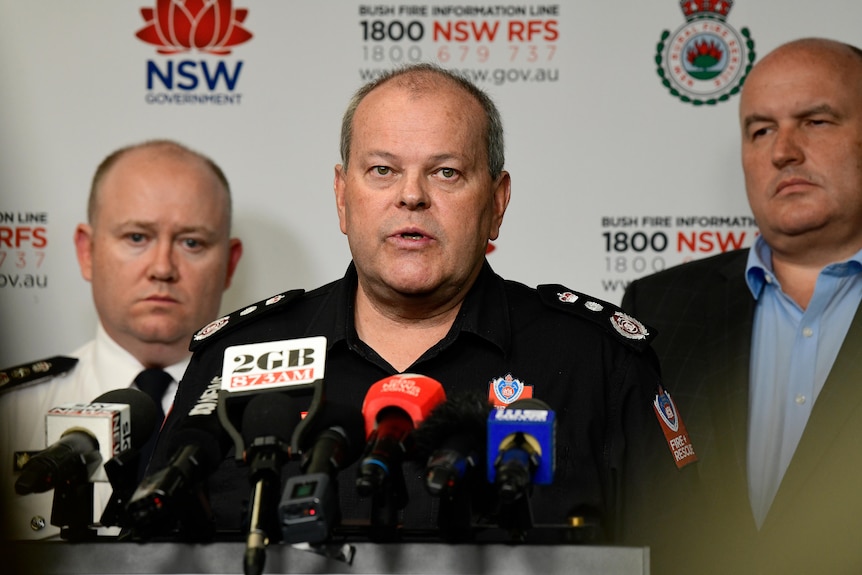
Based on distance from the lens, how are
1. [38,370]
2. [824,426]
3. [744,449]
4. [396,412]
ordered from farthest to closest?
[38,370] < [744,449] < [824,426] < [396,412]

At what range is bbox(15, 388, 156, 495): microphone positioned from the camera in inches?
60.6

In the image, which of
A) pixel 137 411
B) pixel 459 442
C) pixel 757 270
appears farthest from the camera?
pixel 757 270

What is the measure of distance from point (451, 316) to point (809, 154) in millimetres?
1305

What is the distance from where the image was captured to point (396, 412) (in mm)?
1413

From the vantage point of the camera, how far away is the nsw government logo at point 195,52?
3.51 m

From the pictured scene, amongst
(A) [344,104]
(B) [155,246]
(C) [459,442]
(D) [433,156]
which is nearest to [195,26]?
(A) [344,104]

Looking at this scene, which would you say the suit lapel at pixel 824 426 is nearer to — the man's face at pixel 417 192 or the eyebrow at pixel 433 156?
the man's face at pixel 417 192

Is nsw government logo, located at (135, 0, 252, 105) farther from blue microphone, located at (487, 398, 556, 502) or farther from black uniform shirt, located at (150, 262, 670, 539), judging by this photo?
blue microphone, located at (487, 398, 556, 502)

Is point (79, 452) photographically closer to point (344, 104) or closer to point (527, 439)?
point (527, 439)

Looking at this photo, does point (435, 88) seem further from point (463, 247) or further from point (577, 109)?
point (577, 109)

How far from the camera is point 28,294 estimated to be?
11.4 feet

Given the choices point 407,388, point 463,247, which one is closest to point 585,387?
point 463,247

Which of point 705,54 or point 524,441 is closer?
point 524,441

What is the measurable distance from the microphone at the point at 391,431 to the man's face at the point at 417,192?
0.83 meters
